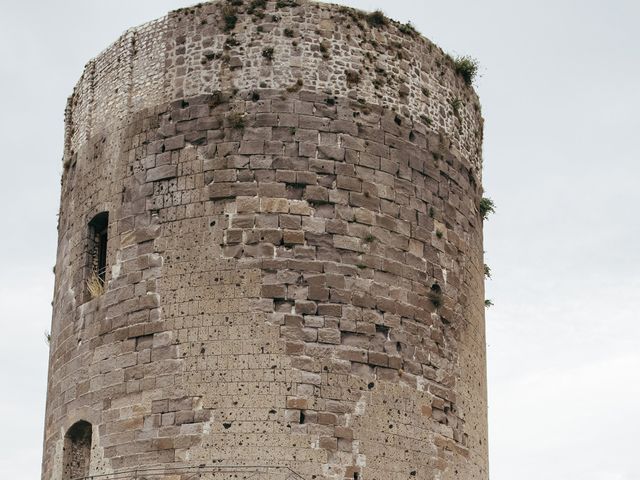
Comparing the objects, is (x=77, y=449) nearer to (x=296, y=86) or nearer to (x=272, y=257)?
(x=272, y=257)

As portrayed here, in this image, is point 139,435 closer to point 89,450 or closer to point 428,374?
point 89,450

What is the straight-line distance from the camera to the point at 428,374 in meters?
15.5

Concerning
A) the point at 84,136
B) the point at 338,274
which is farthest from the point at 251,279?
the point at 84,136

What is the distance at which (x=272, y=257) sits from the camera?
15.1 m

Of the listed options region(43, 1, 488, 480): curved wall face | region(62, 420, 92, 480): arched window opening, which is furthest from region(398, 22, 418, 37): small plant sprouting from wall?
region(62, 420, 92, 480): arched window opening

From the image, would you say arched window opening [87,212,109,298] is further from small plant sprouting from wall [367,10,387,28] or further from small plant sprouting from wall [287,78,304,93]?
small plant sprouting from wall [367,10,387,28]

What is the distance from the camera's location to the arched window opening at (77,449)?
15586 mm

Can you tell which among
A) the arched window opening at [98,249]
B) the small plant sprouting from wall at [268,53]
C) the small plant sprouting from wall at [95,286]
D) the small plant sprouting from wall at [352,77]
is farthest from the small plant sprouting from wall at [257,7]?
the small plant sprouting from wall at [95,286]

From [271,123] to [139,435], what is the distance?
3.56m

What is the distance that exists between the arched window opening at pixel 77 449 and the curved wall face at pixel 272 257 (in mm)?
45

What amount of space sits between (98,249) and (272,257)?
7.85ft

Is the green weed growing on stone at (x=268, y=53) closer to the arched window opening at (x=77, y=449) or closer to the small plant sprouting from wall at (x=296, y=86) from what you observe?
the small plant sprouting from wall at (x=296, y=86)

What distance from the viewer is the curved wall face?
1471cm

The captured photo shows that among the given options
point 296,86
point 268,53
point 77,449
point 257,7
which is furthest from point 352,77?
point 77,449
